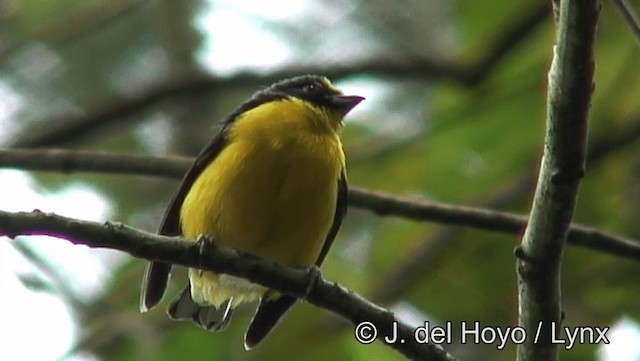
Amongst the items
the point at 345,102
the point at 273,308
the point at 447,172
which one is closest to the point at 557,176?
the point at 273,308

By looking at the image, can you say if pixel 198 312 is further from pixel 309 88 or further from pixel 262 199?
pixel 309 88

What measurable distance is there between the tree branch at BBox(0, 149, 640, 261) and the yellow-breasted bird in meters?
0.29

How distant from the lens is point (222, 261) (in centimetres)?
312

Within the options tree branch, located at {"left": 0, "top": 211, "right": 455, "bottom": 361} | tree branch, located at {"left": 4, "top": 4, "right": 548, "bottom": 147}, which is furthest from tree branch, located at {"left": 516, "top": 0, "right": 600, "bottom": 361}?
tree branch, located at {"left": 4, "top": 4, "right": 548, "bottom": 147}

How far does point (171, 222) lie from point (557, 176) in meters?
2.05

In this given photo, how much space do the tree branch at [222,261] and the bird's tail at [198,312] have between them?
1383mm

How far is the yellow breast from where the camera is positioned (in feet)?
12.6

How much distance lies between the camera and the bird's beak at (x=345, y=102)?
4648 mm

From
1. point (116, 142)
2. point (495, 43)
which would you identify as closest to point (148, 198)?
point (116, 142)

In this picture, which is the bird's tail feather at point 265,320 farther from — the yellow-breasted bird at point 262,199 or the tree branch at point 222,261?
the tree branch at point 222,261

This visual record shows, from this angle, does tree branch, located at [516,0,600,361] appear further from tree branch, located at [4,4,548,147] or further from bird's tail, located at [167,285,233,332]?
tree branch, located at [4,4,548,147]

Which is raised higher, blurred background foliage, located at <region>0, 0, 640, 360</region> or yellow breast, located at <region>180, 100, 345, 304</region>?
yellow breast, located at <region>180, 100, 345, 304</region>

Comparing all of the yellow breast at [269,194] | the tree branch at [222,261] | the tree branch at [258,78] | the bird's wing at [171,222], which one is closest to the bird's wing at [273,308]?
the yellow breast at [269,194]

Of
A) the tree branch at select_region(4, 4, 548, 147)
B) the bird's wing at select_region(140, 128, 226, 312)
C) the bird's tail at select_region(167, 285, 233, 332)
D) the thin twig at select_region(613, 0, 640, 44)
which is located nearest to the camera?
the thin twig at select_region(613, 0, 640, 44)
